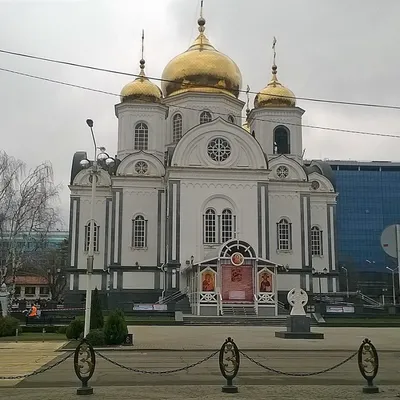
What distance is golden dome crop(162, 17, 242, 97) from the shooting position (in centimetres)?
4884

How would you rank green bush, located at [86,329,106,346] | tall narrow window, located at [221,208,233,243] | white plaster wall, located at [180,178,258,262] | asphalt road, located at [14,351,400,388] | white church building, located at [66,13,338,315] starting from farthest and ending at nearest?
tall narrow window, located at [221,208,233,243] → white plaster wall, located at [180,178,258,262] → white church building, located at [66,13,338,315] → green bush, located at [86,329,106,346] → asphalt road, located at [14,351,400,388]

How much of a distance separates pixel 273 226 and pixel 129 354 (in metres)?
28.4

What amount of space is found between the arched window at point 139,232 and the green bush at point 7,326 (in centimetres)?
1967

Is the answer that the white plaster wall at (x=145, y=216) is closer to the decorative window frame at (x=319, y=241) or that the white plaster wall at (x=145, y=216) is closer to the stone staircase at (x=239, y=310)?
the stone staircase at (x=239, y=310)

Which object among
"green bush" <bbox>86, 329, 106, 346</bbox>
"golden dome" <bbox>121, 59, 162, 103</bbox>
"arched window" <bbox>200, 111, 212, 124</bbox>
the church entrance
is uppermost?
"golden dome" <bbox>121, 59, 162, 103</bbox>

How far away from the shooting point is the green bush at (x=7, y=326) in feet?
81.4

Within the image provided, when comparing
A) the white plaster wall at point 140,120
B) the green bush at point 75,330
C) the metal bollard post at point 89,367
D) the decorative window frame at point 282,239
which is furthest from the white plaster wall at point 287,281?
the metal bollard post at point 89,367

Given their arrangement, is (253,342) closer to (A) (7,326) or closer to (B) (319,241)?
(A) (7,326)

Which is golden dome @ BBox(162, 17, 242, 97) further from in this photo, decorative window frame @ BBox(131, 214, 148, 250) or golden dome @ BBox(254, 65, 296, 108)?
decorative window frame @ BBox(131, 214, 148, 250)

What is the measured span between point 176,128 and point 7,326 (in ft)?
92.7

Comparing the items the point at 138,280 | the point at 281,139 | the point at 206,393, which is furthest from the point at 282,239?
the point at 206,393

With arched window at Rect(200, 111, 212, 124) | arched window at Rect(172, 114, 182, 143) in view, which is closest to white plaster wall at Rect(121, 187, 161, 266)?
arched window at Rect(172, 114, 182, 143)

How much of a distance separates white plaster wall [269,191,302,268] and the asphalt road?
26.3 m

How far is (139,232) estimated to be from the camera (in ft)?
149
